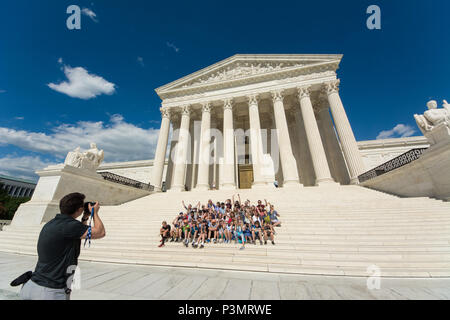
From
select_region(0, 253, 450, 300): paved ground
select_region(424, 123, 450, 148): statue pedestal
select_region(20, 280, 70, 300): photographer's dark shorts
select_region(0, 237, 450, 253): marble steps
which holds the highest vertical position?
select_region(424, 123, 450, 148): statue pedestal

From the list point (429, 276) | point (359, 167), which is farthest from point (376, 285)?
point (359, 167)

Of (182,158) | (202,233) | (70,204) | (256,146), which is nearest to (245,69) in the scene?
(256,146)

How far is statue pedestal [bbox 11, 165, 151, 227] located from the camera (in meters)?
9.13

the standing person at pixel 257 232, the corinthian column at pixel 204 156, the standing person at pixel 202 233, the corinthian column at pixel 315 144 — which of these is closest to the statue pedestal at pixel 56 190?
the corinthian column at pixel 204 156

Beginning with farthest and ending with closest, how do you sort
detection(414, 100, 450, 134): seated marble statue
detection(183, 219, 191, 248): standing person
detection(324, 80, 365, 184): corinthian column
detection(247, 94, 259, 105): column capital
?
1. detection(247, 94, 259, 105): column capital
2. detection(324, 80, 365, 184): corinthian column
3. detection(414, 100, 450, 134): seated marble statue
4. detection(183, 219, 191, 248): standing person

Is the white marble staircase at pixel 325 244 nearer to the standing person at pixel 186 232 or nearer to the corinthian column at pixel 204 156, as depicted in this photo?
the standing person at pixel 186 232

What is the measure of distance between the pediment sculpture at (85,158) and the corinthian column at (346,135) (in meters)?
20.4

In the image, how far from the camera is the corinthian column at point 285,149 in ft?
47.6

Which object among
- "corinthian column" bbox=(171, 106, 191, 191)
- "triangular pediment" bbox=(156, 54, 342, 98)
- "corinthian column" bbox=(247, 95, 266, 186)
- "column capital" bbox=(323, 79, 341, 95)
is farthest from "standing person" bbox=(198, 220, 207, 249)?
"column capital" bbox=(323, 79, 341, 95)

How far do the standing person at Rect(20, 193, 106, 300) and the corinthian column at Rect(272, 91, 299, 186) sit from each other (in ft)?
46.7

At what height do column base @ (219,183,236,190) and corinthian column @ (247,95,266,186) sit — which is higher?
corinthian column @ (247,95,266,186)

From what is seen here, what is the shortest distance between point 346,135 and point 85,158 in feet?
69.1

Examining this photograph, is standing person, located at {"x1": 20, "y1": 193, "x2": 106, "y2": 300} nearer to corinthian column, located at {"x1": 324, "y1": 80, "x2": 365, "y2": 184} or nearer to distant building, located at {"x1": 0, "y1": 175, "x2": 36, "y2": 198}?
corinthian column, located at {"x1": 324, "y1": 80, "x2": 365, "y2": 184}
